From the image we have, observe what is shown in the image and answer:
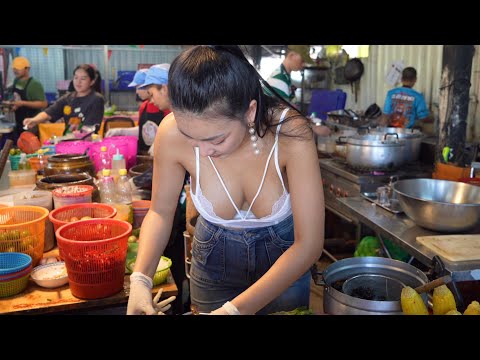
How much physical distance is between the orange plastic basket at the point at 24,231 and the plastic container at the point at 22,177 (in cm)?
115

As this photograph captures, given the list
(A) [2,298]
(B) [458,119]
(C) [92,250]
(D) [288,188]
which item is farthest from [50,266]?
(B) [458,119]

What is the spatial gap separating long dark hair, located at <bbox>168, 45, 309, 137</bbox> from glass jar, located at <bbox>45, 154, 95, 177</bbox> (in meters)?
2.04

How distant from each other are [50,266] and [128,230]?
47cm

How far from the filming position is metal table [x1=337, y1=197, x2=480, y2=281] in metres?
2.07

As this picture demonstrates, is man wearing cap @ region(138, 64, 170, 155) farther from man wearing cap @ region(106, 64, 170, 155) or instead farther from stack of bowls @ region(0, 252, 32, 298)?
stack of bowls @ region(0, 252, 32, 298)

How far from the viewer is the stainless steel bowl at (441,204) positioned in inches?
92.7

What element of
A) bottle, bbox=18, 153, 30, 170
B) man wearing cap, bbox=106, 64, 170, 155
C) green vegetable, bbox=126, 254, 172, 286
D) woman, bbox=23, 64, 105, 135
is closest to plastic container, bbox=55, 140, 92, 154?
bottle, bbox=18, 153, 30, 170

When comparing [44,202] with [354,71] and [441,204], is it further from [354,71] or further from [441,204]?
[354,71]

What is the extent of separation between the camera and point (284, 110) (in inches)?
65.1

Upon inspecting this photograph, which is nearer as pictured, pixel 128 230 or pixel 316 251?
pixel 316 251

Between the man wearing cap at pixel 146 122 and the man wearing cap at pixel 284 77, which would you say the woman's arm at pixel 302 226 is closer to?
the man wearing cap at pixel 146 122

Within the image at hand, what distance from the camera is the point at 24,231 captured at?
2074mm

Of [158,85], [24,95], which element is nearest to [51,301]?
[158,85]
